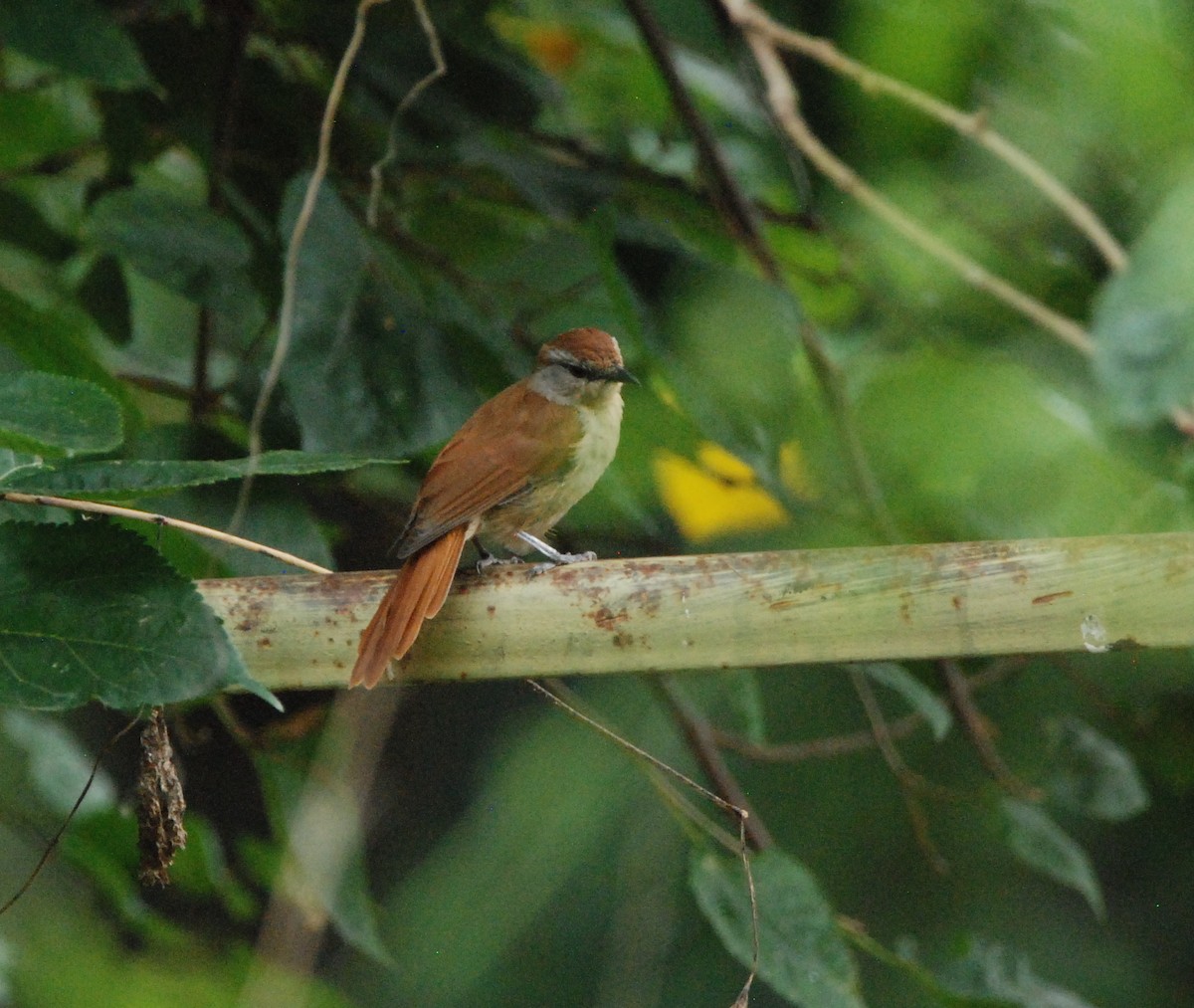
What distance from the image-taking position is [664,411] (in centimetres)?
224

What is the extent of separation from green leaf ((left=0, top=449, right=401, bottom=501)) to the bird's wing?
70cm

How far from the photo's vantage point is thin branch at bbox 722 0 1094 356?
2152 mm

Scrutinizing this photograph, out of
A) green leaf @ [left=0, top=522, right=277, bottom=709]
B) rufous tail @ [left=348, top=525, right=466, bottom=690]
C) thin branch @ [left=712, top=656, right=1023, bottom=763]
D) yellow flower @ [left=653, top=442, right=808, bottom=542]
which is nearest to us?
green leaf @ [left=0, top=522, right=277, bottom=709]

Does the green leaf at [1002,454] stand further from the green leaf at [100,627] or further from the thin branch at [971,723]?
the green leaf at [100,627]

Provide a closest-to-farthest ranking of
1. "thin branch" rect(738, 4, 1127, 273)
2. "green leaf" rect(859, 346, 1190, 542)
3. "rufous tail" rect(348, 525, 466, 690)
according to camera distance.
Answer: "rufous tail" rect(348, 525, 466, 690) < "green leaf" rect(859, 346, 1190, 542) < "thin branch" rect(738, 4, 1127, 273)

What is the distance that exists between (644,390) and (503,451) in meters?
0.38

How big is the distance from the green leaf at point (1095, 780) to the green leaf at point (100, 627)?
1840 millimetres

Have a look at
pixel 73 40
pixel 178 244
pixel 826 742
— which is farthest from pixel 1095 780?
pixel 73 40

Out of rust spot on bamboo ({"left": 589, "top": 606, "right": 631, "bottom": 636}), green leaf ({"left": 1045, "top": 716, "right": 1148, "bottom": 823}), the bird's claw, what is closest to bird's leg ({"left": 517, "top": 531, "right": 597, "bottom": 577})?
the bird's claw

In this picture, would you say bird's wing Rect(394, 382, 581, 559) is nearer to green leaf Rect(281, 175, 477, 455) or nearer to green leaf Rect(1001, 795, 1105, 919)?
green leaf Rect(281, 175, 477, 455)

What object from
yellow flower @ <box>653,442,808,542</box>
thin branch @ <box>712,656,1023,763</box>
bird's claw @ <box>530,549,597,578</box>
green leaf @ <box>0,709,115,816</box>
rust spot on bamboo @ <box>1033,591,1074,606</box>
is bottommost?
green leaf @ <box>0,709,115,816</box>

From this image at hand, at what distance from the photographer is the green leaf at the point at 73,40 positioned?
1.86 metres

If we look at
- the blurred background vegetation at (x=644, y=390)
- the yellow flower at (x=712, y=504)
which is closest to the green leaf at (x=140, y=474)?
the blurred background vegetation at (x=644, y=390)

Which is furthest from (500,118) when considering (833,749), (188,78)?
(833,749)
